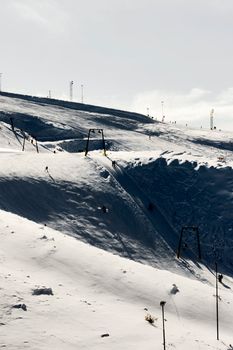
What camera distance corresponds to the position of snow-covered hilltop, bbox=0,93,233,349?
17641mm

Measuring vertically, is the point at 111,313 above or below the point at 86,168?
below

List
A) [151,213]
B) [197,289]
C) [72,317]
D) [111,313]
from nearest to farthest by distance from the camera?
1. [72,317]
2. [111,313]
3. [197,289]
4. [151,213]

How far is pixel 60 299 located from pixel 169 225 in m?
25.5

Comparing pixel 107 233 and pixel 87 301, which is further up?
pixel 87 301

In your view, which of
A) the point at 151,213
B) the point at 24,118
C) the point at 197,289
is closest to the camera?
the point at 197,289

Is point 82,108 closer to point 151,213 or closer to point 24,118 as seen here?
point 24,118

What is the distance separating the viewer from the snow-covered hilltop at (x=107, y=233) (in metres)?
17.6

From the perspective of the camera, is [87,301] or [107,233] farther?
[107,233]

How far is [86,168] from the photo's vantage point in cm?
4350

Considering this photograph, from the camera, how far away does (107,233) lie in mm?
35875

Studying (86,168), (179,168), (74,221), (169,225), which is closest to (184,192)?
(179,168)

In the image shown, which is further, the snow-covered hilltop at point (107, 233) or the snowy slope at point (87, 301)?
the snow-covered hilltop at point (107, 233)

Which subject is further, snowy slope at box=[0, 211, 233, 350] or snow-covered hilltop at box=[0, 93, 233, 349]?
snow-covered hilltop at box=[0, 93, 233, 349]

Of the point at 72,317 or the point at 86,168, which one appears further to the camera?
the point at 86,168
